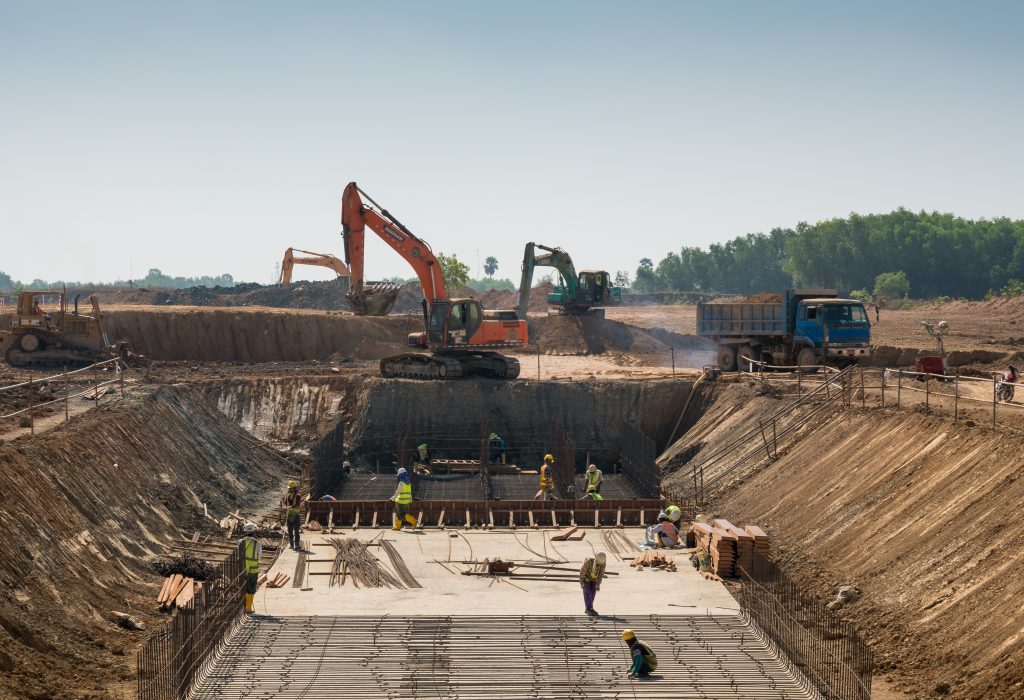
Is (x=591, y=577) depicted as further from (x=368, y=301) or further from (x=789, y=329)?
(x=368, y=301)

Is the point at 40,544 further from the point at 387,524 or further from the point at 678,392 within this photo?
the point at 678,392

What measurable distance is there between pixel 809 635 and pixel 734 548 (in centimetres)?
480

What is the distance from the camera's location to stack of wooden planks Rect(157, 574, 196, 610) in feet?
68.1

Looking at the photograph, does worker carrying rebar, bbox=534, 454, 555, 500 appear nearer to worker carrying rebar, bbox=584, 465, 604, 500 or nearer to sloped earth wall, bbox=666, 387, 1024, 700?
worker carrying rebar, bbox=584, 465, 604, 500

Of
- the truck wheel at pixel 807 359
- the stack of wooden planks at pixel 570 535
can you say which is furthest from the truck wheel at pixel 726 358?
the stack of wooden planks at pixel 570 535

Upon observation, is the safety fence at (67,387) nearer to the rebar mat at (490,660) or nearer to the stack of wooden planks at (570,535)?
the stack of wooden planks at (570,535)

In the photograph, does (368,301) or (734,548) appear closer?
(734,548)

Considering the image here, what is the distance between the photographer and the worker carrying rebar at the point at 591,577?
64.1 ft

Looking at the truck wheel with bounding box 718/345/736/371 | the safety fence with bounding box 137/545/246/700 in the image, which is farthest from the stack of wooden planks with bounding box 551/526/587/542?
the truck wheel with bounding box 718/345/736/371

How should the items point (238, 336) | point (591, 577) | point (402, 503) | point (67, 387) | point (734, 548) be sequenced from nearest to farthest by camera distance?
point (591, 577), point (734, 548), point (402, 503), point (67, 387), point (238, 336)

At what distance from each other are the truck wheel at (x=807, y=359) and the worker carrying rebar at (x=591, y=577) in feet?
67.1

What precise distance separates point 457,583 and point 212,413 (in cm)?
1812

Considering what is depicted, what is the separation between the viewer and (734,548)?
22.5 meters

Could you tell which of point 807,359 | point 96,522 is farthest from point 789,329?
point 96,522
